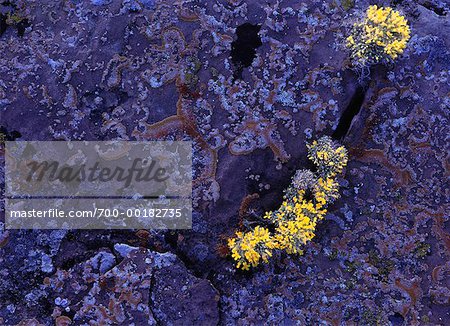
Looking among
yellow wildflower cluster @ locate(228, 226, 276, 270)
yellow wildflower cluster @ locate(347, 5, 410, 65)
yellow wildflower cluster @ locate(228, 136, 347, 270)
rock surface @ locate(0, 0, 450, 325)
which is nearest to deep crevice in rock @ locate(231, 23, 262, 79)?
rock surface @ locate(0, 0, 450, 325)

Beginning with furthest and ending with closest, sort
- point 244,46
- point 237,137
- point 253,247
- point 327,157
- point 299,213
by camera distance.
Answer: point 244,46 → point 237,137 → point 327,157 → point 299,213 → point 253,247

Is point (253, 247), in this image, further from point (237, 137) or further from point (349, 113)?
point (349, 113)

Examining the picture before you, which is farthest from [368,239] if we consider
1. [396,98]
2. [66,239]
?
[66,239]

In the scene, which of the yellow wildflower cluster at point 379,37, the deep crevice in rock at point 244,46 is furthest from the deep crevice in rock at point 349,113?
the deep crevice in rock at point 244,46

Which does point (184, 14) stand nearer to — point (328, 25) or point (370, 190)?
point (328, 25)

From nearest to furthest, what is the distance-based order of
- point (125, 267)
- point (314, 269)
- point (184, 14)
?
point (125, 267), point (314, 269), point (184, 14)

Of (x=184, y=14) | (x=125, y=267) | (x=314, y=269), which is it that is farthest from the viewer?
(x=184, y=14)

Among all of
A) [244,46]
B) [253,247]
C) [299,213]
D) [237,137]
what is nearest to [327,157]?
[299,213]
